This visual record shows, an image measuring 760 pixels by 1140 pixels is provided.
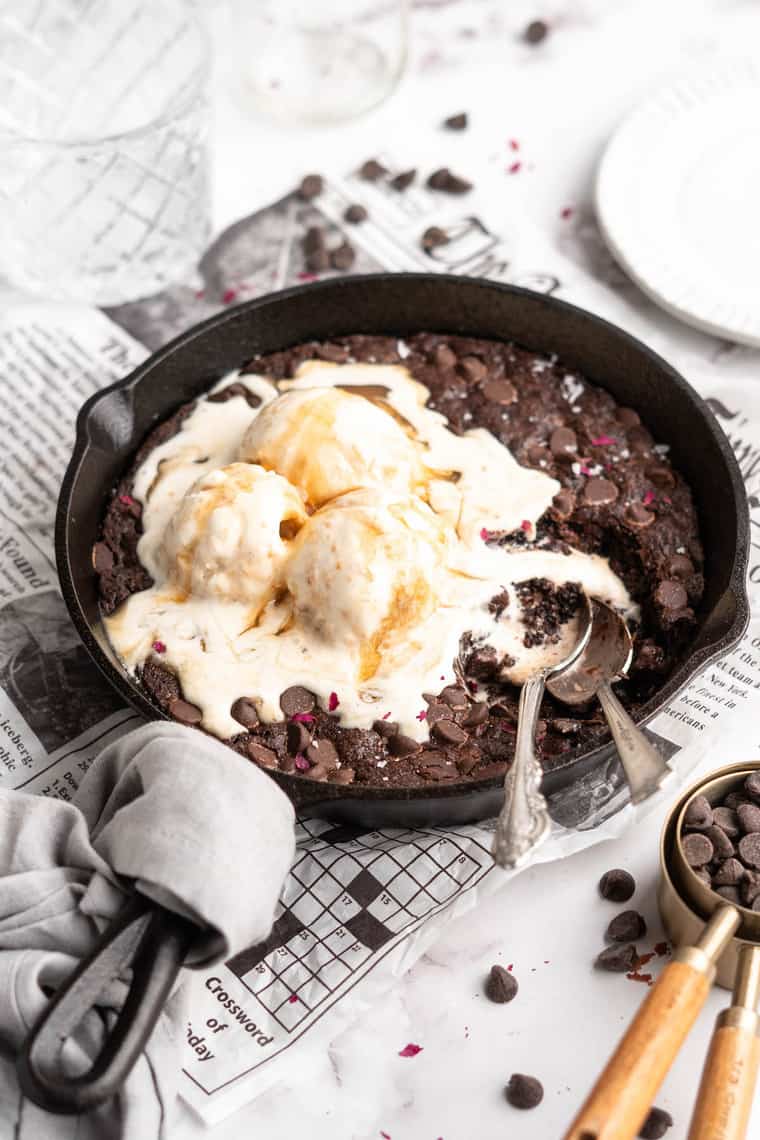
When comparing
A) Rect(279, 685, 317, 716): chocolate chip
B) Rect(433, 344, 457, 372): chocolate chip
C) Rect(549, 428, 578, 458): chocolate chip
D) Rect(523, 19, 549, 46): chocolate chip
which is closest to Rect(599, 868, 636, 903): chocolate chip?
Rect(279, 685, 317, 716): chocolate chip

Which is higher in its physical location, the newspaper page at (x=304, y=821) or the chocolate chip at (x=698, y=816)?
the newspaper page at (x=304, y=821)

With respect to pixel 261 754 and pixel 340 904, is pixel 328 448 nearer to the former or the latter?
pixel 261 754

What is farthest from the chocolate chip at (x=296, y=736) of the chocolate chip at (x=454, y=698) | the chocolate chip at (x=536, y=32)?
the chocolate chip at (x=536, y=32)

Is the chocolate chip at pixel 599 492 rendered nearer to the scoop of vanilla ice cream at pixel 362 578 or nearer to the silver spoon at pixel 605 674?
the silver spoon at pixel 605 674

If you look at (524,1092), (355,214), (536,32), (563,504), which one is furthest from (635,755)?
(536,32)

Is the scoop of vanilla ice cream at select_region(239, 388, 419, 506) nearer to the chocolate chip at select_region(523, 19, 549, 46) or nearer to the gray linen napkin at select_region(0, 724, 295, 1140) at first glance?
the gray linen napkin at select_region(0, 724, 295, 1140)

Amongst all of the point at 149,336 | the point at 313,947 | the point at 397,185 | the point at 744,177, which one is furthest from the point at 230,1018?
the point at 744,177

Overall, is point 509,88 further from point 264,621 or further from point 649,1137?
point 649,1137
